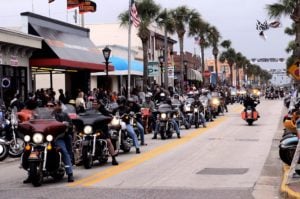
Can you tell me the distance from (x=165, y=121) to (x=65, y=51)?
11110 millimetres

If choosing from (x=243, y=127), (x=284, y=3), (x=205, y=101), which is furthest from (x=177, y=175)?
(x=284, y=3)

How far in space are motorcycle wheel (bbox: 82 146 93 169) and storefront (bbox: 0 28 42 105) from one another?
11.6 metres

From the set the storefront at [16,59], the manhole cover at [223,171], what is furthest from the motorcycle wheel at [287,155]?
the storefront at [16,59]

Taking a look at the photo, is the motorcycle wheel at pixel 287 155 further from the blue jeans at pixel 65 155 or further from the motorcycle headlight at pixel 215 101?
the motorcycle headlight at pixel 215 101

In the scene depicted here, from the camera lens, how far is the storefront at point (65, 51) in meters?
31.2

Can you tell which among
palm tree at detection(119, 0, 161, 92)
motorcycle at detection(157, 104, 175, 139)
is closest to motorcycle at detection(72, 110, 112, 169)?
motorcycle at detection(157, 104, 175, 139)

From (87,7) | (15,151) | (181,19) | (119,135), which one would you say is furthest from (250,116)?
(181,19)

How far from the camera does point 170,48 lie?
8106cm

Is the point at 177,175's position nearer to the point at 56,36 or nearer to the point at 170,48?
the point at 56,36

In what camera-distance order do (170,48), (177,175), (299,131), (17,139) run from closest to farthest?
(299,131) → (177,175) → (17,139) → (170,48)

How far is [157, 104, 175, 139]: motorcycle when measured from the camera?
77.6 feet

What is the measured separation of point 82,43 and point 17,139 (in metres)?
20.0

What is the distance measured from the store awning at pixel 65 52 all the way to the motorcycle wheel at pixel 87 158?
Result: 16831mm

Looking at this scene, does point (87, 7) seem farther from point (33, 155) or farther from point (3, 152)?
point (33, 155)
